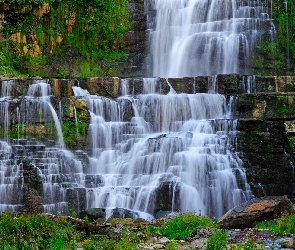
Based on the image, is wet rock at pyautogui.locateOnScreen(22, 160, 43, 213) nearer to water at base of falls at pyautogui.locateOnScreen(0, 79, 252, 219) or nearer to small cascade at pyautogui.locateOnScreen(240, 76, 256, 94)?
water at base of falls at pyautogui.locateOnScreen(0, 79, 252, 219)

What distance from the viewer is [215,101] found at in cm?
2366

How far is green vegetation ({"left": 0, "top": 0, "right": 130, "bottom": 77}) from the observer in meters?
30.1

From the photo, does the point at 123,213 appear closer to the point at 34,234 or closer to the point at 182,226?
the point at 182,226

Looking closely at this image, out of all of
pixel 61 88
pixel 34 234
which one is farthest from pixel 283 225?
pixel 61 88

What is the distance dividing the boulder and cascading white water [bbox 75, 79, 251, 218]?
4.44 meters

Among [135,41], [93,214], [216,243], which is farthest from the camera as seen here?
[135,41]

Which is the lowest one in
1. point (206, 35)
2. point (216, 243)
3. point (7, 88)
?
point (216, 243)

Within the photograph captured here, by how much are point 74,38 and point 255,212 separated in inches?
810

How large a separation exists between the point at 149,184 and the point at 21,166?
4.74 metres

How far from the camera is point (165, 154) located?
66.7ft

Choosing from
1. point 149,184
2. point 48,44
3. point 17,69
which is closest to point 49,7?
point 48,44

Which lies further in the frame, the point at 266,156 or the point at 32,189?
the point at 266,156

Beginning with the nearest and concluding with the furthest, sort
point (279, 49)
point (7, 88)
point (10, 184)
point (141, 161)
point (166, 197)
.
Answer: point (166, 197), point (10, 184), point (141, 161), point (7, 88), point (279, 49)

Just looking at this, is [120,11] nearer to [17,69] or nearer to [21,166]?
[17,69]
